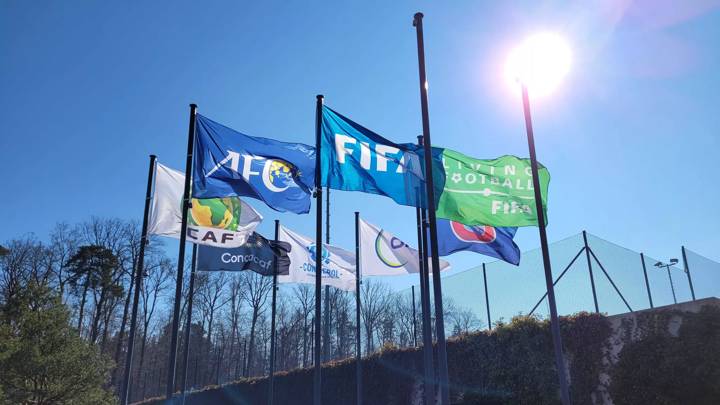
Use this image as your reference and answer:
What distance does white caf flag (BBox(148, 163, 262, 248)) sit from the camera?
12898mm

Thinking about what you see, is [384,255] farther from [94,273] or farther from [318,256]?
[94,273]

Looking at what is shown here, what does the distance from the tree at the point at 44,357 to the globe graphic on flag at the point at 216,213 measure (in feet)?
18.6

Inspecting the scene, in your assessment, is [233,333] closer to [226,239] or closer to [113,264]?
[113,264]

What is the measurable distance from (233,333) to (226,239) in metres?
52.4

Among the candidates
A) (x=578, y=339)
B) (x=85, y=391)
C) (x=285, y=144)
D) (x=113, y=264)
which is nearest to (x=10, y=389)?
(x=85, y=391)

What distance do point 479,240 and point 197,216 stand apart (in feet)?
21.7

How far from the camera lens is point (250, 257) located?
54.7 feet

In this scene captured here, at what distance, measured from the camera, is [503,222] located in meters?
12.2

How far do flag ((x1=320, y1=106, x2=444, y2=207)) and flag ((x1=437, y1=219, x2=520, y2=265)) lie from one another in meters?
2.32

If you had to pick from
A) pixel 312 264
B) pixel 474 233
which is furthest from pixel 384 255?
pixel 474 233

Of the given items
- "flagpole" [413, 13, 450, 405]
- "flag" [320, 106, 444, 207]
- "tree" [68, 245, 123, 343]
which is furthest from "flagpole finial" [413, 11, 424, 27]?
"tree" [68, 245, 123, 343]

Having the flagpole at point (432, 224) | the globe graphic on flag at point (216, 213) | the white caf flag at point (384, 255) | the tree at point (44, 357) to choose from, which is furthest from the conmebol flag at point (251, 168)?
the tree at point (44, 357)

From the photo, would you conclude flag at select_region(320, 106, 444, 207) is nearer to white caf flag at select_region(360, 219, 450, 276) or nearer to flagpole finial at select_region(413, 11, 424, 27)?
flagpole finial at select_region(413, 11, 424, 27)

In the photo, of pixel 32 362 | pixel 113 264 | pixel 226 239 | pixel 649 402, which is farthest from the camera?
pixel 113 264
